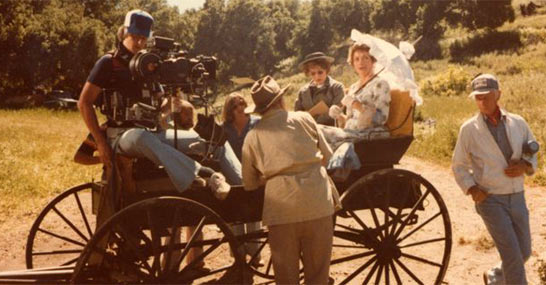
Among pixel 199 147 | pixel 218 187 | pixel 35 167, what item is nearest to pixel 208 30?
pixel 35 167

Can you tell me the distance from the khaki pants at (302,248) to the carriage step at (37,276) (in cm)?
146

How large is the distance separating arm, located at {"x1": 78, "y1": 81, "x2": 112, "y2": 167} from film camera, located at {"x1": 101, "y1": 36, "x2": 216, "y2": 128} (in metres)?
0.14

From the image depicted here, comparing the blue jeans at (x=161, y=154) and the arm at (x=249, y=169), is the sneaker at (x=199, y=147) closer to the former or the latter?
the blue jeans at (x=161, y=154)

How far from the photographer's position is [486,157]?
14.8ft

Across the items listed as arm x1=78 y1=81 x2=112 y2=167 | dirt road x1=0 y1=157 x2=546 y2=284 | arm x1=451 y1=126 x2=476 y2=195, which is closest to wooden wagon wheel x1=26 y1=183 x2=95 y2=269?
dirt road x1=0 y1=157 x2=546 y2=284

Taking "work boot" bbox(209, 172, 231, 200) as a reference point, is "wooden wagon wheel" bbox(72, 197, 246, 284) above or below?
below

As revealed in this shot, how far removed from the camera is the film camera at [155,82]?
4129 mm

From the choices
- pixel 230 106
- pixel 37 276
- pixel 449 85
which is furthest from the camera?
pixel 449 85

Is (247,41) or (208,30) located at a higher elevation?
(208,30)

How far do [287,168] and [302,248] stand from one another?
2.07 feet

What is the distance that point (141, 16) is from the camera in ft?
14.7

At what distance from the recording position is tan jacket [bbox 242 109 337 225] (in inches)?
158

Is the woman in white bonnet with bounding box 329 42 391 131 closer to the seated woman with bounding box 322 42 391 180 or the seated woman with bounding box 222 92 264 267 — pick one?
the seated woman with bounding box 322 42 391 180

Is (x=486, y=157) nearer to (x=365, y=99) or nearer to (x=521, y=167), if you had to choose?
(x=521, y=167)
